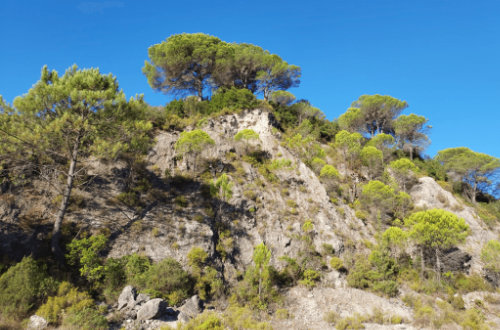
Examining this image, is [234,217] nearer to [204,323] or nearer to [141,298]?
[141,298]

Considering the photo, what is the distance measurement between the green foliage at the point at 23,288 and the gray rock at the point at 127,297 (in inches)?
119

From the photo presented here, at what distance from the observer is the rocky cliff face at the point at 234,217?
1602cm

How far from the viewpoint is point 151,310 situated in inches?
476

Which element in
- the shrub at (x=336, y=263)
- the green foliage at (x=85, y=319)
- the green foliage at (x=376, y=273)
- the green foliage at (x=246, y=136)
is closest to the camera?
the green foliage at (x=85, y=319)

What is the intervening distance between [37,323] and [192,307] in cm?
664

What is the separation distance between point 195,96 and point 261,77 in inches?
414

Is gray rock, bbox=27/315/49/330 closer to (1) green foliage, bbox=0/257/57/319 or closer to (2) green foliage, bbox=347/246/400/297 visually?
(1) green foliage, bbox=0/257/57/319

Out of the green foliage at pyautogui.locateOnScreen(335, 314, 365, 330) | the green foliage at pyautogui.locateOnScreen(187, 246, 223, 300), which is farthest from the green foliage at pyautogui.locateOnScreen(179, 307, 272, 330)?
the green foliage at pyautogui.locateOnScreen(335, 314, 365, 330)

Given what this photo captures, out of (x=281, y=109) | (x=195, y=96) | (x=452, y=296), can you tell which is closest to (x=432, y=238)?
(x=452, y=296)

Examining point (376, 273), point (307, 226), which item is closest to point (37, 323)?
point (307, 226)

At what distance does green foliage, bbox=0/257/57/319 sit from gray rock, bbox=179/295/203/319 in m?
6.24

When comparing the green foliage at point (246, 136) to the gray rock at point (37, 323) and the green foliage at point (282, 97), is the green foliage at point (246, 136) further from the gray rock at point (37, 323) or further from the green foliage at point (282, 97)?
the gray rock at point (37, 323)

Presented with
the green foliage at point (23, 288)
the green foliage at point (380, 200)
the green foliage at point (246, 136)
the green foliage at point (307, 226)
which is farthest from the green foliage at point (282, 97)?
the green foliage at point (23, 288)

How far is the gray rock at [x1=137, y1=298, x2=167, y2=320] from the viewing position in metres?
12.0
